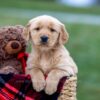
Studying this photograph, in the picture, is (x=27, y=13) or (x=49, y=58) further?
(x=27, y=13)

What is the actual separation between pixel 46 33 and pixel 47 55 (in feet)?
0.71

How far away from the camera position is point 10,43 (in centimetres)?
527

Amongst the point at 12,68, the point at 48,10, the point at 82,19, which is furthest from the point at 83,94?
the point at 48,10

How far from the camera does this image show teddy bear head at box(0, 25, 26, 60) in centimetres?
525

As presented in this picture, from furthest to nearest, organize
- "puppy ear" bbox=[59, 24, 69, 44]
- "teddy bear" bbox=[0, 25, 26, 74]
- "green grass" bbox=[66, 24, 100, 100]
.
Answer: "green grass" bbox=[66, 24, 100, 100]
"teddy bear" bbox=[0, 25, 26, 74]
"puppy ear" bbox=[59, 24, 69, 44]

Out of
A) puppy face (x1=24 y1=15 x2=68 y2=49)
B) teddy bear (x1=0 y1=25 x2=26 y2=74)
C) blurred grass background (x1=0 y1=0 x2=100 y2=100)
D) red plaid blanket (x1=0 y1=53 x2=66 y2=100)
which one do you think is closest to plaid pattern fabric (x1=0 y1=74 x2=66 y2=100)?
red plaid blanket (x1=0 y1=53 x2=66 y2=100)

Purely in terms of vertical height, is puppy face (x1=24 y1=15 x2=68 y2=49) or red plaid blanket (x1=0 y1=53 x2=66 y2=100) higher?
puppy face (x1=24 y1=15 x2=68 y2=49)

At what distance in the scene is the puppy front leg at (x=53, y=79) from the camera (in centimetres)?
476

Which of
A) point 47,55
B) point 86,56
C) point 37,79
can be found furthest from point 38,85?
point 86,56

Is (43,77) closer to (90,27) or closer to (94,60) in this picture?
(94,60)

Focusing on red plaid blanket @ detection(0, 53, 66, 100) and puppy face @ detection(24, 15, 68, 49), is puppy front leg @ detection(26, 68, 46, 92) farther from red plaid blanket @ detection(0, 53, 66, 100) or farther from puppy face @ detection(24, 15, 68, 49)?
puppy face @ detection(24, 15, 68, 49)

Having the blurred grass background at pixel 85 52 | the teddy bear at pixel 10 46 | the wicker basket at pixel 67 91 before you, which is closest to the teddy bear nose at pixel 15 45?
the teddy bear at pixel 10 46

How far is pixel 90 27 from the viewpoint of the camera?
19.1 m

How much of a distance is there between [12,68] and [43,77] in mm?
322
